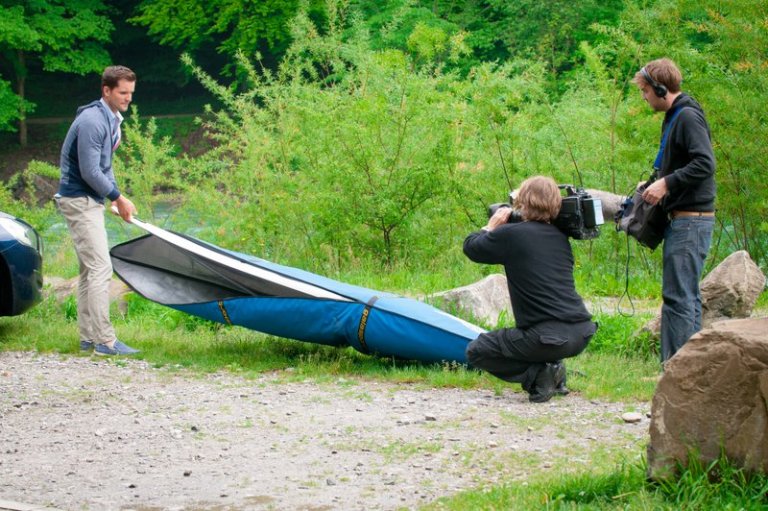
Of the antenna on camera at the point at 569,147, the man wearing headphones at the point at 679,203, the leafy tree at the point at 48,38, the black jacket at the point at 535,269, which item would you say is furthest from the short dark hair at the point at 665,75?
the leafy tree at the point at 48,38

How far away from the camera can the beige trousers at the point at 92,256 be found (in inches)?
319

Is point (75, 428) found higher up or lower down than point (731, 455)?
lower down

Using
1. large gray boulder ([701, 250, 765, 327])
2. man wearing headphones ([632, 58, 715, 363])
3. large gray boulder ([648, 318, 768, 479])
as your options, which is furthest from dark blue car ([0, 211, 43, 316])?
large gray boulder ([648, 318, 768, 479])

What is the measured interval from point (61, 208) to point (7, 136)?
116 feet

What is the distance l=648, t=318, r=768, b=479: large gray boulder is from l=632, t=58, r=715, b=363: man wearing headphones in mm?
2062

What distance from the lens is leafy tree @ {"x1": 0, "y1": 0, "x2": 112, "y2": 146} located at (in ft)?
126

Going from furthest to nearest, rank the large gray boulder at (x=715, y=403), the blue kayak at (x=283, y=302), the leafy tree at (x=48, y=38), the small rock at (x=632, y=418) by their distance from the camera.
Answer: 1. the leafy tree at (x=48, y=38)
2. the blue kayak at (x=283, y=302)
3. the small rock at (x=632, y=418)
4. the large gray boulder at (x=715, y=403)

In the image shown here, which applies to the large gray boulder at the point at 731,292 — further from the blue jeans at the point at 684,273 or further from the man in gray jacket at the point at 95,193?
the man in gray jacket at the point at 95,193

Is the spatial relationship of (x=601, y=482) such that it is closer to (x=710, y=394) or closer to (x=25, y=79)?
(x=710, y=394)

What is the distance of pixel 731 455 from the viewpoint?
4297mm

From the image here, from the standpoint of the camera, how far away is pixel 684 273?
6.55 metres

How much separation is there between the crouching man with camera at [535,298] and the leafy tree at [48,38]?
34.4 meters

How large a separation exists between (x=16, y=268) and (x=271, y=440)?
3875 mm

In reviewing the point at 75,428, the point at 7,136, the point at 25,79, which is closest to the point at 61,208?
the point at 75,428
